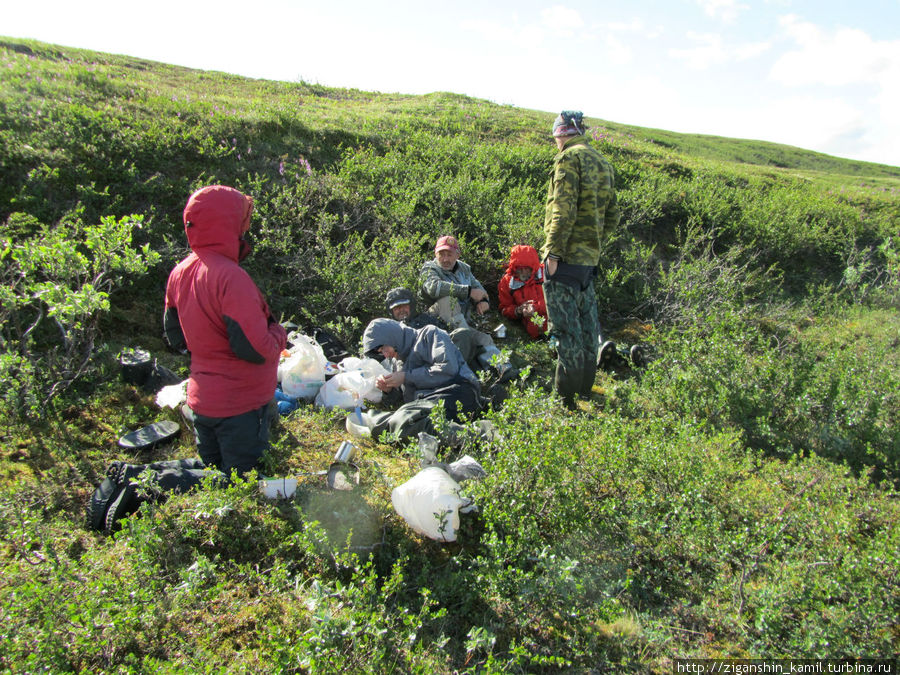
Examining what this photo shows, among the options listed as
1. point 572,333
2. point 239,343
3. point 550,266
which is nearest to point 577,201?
point 550,266

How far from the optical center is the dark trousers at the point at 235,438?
3016 mm

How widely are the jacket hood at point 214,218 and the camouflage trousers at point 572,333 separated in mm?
2726

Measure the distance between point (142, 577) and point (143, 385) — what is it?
2.26 metres

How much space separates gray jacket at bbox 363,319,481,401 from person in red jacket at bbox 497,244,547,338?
1.86m

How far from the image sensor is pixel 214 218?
2621 mm

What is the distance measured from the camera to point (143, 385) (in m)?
4.12

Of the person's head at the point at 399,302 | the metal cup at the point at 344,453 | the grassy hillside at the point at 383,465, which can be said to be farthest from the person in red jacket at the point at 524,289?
the metal cup at the point at 344,453

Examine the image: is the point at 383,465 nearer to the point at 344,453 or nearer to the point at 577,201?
the point at 344,453

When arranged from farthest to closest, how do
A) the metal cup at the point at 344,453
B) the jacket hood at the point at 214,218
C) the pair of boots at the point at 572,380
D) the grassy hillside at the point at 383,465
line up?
1. the pair of boots at the point at 572,380
2. the metal cup at the point at 344,453
3. the jacket hood at the point at 214,218
4. the grassy hillside at the point at 383,465

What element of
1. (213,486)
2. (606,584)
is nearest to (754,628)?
(606,584)

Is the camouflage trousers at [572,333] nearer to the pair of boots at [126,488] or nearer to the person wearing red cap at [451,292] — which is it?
the person wearing red cap at [451,292]

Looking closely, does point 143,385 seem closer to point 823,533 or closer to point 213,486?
point 213,486

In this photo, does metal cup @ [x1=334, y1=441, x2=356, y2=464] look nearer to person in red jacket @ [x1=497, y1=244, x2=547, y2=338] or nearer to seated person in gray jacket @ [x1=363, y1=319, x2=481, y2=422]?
seated person in gray jacket @ [x1=363, y1=319, x2=481, y2=422]

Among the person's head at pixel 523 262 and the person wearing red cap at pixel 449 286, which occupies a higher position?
the person's head at pixel 523 262
